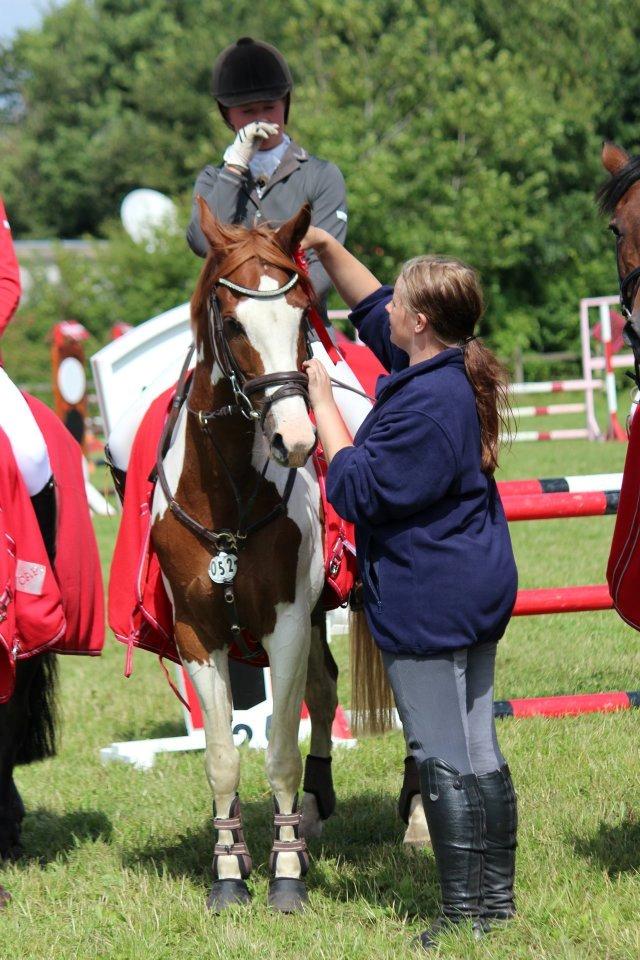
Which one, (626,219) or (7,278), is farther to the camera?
(7,278)

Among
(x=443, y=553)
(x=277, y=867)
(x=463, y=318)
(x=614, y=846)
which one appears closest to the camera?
(x=443, y=553)

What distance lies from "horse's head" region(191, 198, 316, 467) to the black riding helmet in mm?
1210

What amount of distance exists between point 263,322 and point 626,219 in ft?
3.94

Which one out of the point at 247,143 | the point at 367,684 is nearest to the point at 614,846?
the point at 367,684

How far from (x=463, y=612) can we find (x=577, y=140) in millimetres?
33369

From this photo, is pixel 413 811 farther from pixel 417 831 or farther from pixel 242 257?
pixel 242 257

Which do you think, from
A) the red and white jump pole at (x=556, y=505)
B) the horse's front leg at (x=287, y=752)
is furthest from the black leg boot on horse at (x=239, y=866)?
the red and white jump pole at (x=556, y=505)

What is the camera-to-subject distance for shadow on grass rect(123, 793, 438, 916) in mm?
4156

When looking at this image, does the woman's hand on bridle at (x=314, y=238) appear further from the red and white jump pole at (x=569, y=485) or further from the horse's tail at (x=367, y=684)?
the red and white jump pole at (x=569, y=485)

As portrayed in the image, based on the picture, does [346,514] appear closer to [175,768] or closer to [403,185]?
[175,768]

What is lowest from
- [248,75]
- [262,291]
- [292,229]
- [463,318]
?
[463,318]

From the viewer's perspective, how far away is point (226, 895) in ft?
13.6

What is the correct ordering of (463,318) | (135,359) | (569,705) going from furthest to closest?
(135,359), (569,705), (463,318)

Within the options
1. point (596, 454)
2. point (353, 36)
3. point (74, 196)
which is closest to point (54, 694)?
point (596, 454)
